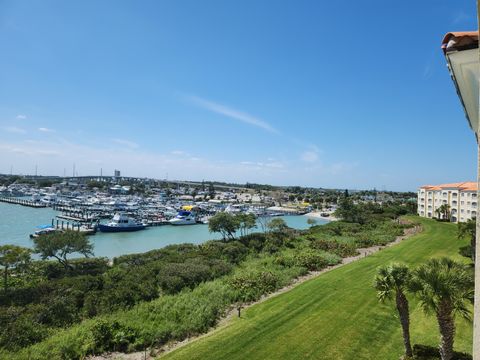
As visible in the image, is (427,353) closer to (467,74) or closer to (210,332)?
(210,332)

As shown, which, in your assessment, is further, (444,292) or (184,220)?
(184,220)

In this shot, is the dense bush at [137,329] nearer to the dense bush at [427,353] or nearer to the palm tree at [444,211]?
the dense bush at [427,353]

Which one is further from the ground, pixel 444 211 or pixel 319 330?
pixel 444 211

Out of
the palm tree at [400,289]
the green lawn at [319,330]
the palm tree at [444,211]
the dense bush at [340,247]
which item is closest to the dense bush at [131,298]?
the dense bush at [340,247]

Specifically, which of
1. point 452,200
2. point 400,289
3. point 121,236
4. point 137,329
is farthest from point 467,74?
point 452,200

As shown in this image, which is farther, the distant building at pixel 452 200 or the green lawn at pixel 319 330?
the distant building at pixel 452 200

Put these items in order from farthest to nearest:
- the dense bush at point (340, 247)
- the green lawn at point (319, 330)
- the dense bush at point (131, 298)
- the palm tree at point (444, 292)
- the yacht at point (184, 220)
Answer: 1. the yacht at point (184, 220)
2. the dense bush at point (340, 247)
3. the dense bush at point (131, 298)
4. the green lawn at point (319, 330)
5. the palm tree at point (444, 292)
